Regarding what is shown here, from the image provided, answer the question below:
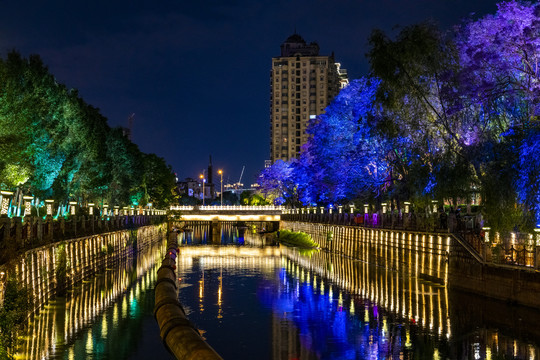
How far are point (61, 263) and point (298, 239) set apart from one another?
189 feet

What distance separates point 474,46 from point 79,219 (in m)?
30.3

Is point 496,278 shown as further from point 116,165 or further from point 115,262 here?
point 116,165

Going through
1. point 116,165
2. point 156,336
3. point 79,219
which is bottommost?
point 156,336

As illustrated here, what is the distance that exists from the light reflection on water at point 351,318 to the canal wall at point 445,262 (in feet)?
2.46

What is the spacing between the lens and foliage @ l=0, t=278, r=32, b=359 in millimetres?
22548

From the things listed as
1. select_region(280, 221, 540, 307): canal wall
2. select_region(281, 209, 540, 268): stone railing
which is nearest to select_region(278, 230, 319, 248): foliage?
select_region(280, 221, 540, 307): canal wall

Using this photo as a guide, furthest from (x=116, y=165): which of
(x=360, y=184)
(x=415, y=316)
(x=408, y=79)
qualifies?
(x=415, y=316)

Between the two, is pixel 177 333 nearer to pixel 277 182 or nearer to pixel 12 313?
pixel 12 313

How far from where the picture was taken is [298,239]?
3740 inches

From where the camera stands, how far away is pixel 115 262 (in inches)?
2482

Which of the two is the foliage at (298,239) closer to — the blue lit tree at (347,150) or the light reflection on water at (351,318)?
the blue lit tree at (347,150)

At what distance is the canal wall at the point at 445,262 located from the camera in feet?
107

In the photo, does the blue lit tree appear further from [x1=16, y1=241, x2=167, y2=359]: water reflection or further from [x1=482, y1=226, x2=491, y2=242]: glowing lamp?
[x1=16, y1=241, x2=167, y2=359]: water reflection

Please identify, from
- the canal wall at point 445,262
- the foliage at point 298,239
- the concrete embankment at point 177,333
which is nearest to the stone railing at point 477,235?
the canal wall at point 445,262
